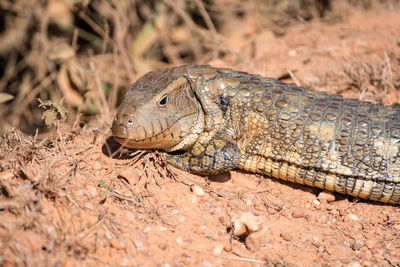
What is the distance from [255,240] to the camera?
10.6 feet

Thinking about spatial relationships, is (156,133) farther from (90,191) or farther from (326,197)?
(326,197)

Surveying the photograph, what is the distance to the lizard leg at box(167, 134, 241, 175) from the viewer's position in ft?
13.1

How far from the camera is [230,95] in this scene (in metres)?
4.17

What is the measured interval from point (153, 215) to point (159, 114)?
1078 millimetres

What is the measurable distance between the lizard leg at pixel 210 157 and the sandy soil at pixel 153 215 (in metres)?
0.14

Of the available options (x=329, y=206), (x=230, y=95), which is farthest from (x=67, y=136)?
(x=329, y=206)

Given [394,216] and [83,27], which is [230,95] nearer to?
[394,216]

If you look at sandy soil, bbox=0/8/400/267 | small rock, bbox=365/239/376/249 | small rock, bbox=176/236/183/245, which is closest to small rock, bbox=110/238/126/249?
sandy soil, bbox=0/8/400/267

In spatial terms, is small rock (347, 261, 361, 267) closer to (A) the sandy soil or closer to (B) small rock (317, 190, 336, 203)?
(A) the sandy soil

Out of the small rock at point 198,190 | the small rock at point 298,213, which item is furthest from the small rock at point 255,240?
the small rock at point 198,190

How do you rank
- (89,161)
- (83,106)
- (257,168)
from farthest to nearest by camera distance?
1. (83,106)
2. (257,168)
3. (89,161)

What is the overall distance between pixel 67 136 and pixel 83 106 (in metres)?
2.11

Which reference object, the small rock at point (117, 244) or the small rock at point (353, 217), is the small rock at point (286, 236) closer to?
the small rock at point (353, 217)

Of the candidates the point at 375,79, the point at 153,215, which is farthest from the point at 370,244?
the point at 375,79
